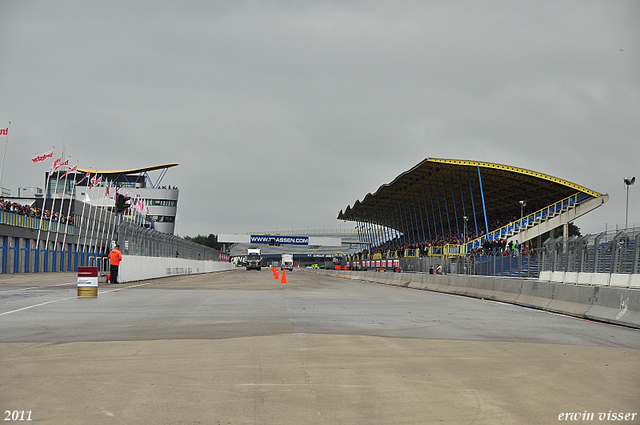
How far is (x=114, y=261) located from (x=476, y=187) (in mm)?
51653

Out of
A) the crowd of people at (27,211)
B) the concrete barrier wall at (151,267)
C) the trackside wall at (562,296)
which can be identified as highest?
the crowd of people at (27,211)

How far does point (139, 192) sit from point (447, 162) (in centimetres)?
8232

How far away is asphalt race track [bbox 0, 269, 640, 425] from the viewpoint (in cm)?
578

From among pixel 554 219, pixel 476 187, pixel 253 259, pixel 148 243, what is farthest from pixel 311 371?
pixel 253 259

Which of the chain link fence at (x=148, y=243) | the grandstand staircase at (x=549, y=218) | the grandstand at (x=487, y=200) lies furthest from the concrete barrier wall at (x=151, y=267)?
the grandstand staircase at (x=549, y=218)

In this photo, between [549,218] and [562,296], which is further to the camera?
Answer: [549,218]

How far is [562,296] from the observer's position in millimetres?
17609

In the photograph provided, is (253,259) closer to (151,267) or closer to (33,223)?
(33,223)

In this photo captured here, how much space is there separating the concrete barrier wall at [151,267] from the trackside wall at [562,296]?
16.7 m

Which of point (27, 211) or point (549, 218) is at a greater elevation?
point (549, 218)

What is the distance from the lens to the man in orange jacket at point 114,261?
2956cm

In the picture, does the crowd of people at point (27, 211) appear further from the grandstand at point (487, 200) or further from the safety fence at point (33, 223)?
the grandstand at point (487, 200)

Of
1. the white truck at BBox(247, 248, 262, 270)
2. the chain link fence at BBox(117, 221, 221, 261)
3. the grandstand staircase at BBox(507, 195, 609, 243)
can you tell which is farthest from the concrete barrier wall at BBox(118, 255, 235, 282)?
the white truck at BBox(247, 248, 262, 270)

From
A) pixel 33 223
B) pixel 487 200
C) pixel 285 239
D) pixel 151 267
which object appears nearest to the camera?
pixel 151 267
